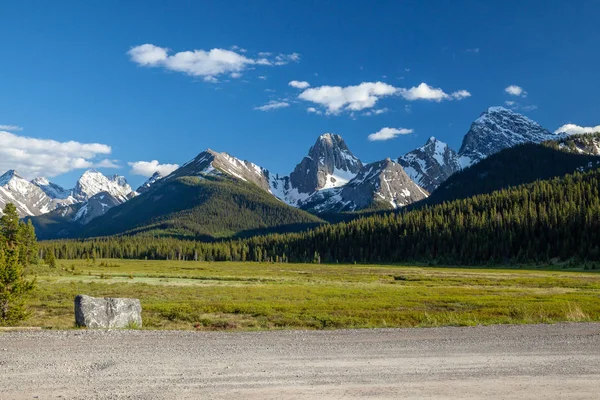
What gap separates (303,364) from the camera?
49.5 ft

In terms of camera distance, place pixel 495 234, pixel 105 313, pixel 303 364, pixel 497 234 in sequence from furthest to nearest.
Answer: pixel 495 234 → pixel 497 234 → pixel 105 313 → pixel 303 364

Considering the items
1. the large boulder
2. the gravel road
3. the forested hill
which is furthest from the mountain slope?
the large boulder

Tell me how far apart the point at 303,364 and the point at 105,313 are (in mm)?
13724

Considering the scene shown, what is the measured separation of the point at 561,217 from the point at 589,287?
9961 centimetres

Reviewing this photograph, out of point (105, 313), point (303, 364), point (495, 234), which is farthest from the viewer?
point (495, 234)

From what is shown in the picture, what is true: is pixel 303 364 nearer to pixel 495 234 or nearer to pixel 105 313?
pixel 105 313

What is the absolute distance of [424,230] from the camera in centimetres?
17550

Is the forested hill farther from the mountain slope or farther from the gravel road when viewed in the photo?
the gravel road

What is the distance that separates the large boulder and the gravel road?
8.78 feet

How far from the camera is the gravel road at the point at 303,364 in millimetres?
12133

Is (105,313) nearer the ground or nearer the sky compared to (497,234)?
nearer the ground

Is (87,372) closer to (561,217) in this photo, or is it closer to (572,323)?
(572,323)

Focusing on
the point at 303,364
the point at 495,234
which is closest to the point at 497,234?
the point at 495,234

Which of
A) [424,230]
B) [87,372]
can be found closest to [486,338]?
[87,372]
